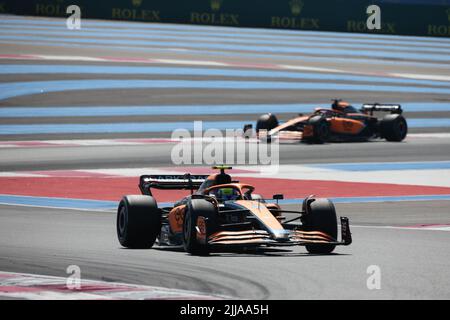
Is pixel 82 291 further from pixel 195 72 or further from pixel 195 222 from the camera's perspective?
pixel 195 72

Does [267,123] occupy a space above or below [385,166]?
above

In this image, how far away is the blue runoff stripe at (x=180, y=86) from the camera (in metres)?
36.2

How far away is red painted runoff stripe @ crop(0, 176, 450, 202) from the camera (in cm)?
2014

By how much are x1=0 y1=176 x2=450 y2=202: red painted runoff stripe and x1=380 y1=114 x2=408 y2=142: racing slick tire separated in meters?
9.22

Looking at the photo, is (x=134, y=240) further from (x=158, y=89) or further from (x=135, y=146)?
(x=158, y=89)

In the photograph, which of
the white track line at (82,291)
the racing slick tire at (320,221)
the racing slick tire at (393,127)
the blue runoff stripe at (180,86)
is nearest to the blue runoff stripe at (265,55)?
the blue runoff stripe at (180,86)

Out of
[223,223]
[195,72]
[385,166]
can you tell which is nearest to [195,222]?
[223,223]

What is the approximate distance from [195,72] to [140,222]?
28345mm

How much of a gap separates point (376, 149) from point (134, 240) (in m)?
16.2

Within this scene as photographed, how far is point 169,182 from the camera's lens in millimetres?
15148

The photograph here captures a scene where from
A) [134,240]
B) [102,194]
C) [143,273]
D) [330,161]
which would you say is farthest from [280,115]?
[143,273]

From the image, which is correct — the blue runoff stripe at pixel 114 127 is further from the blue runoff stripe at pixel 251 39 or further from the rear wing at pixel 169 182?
the blue runoff stripe at pixel 251 39

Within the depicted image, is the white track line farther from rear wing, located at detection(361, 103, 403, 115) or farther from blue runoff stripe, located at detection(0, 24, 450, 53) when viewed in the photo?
blue runoff stripe, located at detection(0, 24, 450, 53)

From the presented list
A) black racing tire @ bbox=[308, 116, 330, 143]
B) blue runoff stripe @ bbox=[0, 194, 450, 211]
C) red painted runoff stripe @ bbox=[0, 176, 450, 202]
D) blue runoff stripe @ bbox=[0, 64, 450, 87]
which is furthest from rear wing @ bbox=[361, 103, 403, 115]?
blue runoff stripe @ bbox=[0, 64, 450, 87]
